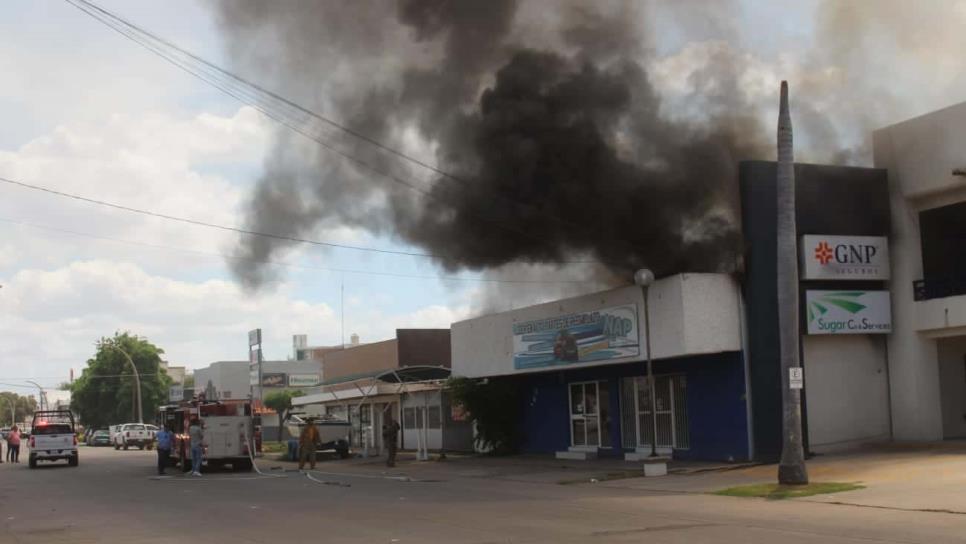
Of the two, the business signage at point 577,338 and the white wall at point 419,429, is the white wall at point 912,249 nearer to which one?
the business signage at point 577,338

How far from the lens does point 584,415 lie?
27.5 meters

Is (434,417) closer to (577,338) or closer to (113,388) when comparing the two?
(577,338)

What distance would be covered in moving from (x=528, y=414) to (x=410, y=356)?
13.9 m

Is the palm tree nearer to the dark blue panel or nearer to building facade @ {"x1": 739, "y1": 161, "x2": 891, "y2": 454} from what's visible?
building facade @ {"x1": 739, "y1": 161, "x2": 891, "y2": 454}

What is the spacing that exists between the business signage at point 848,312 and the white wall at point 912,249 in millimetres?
353

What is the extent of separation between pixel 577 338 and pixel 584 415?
3.39 metres

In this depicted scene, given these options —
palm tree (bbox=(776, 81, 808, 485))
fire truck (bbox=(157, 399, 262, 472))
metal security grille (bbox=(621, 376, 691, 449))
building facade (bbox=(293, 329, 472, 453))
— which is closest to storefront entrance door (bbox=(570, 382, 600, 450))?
metal security grille (bbox=(621, 376, 691, 449))

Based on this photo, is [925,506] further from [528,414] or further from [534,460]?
[528,414]

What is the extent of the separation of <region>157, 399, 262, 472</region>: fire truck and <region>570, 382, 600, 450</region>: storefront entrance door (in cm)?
922

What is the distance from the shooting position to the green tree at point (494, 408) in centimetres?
3014

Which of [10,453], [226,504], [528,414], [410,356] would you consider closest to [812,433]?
[528,414]

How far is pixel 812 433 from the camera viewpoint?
71.1ft

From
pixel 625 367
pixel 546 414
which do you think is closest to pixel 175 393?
pixel 546 414

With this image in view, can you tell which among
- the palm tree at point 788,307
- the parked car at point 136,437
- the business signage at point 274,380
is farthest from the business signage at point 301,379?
the palm tree at point 788,307
